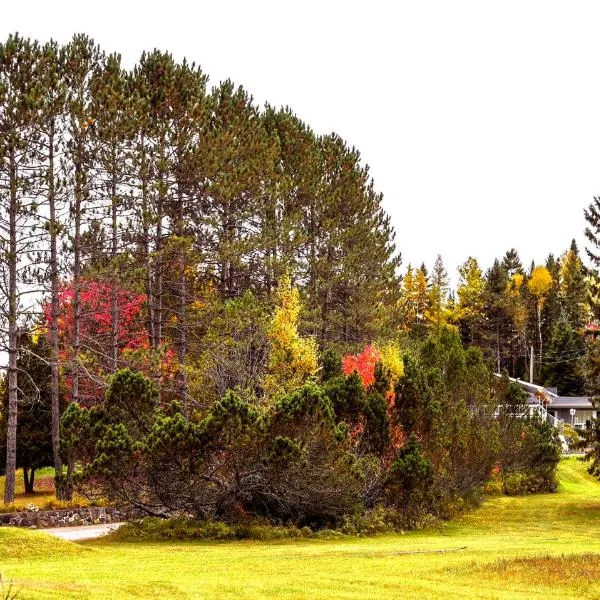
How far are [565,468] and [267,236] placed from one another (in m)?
25.3

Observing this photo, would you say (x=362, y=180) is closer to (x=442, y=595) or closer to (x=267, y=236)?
(x=267, y=236)

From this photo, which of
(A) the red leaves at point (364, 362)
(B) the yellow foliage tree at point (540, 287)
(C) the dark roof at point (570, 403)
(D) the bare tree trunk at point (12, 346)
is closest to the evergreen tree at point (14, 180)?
(D) the bare tree trunk at point (12, 346)

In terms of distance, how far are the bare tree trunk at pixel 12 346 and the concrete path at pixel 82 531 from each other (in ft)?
9.77

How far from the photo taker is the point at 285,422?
2231cm

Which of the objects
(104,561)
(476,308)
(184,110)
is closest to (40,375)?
(184,110)

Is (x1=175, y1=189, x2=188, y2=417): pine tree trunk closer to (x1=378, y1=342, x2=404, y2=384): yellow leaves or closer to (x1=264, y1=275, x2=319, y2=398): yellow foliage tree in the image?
(x1=264, y1=275, x2=319, y2=398): yellow foliage tree

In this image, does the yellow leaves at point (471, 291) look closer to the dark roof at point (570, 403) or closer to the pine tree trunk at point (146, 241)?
the dark roof at point (570, 403)

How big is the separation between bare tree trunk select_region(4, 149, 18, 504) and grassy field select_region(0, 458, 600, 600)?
7.34 metres

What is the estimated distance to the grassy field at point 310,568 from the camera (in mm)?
12875

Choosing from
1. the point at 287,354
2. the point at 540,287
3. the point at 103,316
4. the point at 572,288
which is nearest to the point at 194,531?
the point at 287,354

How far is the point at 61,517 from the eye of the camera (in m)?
25.3

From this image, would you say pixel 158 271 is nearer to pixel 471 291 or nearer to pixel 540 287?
pixel 471 291

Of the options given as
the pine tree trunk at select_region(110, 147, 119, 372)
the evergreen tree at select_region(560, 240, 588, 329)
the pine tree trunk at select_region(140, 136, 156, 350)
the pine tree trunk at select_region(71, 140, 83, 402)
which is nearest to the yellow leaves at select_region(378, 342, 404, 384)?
the pine tree trunk at select_region(140, 136, 156, 350)

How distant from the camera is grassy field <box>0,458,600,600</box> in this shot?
42.2 ft
